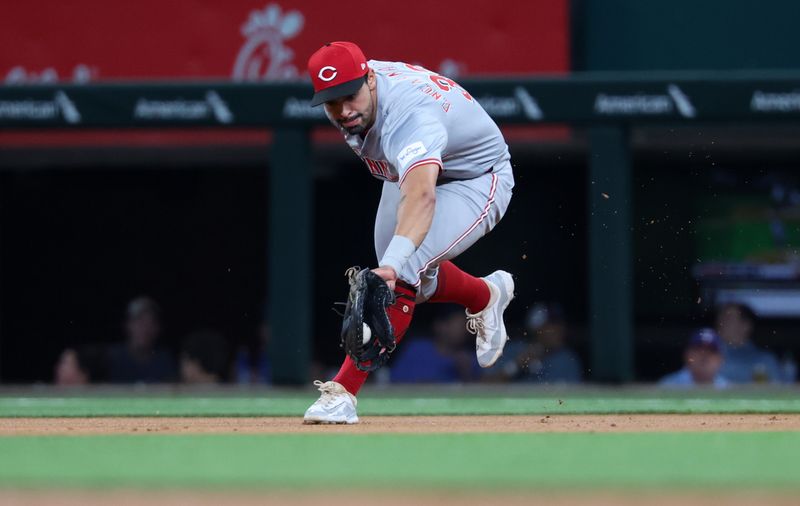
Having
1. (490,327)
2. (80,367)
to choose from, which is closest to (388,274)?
(490,327)

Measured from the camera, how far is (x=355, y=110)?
568 centimetres

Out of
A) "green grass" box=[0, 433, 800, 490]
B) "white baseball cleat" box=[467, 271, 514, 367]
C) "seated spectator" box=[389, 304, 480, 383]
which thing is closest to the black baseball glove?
"green grass" box=[0, 433, 800, 490]

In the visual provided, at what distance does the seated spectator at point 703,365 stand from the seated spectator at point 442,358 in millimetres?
1506

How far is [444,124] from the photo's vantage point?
5855 mm

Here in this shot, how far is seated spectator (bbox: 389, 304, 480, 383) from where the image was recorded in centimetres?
1052

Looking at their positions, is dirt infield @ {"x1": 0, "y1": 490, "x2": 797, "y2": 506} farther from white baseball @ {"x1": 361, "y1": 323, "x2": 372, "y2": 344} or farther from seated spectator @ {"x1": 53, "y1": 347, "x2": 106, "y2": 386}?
seated spectator @ {"x1": 53, "y1": 347, "x2": 106, "y2": 386}

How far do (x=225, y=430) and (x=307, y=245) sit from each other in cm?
417

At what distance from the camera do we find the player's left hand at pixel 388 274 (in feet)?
17.5

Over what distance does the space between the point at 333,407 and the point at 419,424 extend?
416 millimetres

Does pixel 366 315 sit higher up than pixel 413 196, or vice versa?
pixel 413 196

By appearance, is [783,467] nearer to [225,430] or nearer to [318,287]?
[225,430]

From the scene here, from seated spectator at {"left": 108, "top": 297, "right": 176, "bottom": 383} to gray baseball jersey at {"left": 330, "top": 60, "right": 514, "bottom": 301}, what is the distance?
5.19 metres

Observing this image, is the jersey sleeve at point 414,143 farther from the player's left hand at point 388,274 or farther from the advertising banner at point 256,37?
the advertising banner at point 256,37

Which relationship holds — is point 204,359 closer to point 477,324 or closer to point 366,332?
point 477,324
